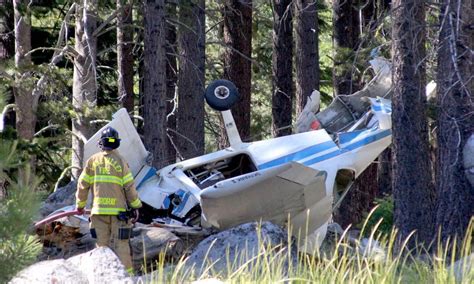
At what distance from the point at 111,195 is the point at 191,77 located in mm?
8966

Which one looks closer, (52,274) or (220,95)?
(52,274)

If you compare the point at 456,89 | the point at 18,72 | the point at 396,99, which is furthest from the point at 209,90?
the point at 18,72

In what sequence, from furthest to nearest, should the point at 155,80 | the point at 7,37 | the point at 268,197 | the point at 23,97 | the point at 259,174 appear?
1. the point at 7,37
2. the point at 23,97
3. the point at 155,80
4. the point at 268,197
5. the point at 259,174

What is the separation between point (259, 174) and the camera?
12.8 meters

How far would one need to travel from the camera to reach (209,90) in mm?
14031

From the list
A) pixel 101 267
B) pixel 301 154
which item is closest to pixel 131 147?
pixel 301 154

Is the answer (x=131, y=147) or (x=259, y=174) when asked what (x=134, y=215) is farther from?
(x=131, y=147)

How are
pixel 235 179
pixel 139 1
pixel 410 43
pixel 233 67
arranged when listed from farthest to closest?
pixel 233 67, pixel 139 1, pixel 410 43, pixel 235 179

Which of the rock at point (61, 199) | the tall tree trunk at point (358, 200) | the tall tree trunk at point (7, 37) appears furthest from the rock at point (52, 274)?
the tall tree trunk at point (358, 200)

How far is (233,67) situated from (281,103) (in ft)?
5.15

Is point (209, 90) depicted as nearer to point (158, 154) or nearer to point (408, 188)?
point (408, 188)

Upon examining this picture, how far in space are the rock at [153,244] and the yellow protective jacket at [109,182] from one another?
0.90 m

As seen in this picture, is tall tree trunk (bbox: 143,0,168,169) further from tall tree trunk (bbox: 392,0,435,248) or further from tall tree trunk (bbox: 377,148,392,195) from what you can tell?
tall tree trunk (bbox: 377,148,392,195)

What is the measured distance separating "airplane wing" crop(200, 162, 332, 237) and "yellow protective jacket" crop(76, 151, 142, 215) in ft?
3.67
